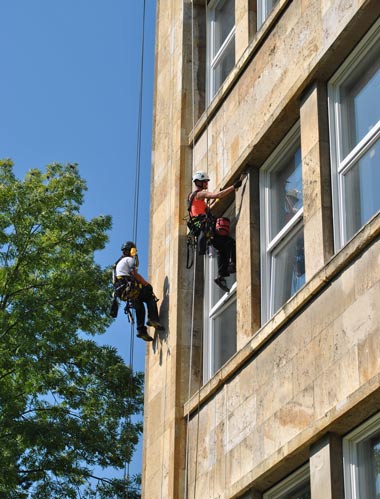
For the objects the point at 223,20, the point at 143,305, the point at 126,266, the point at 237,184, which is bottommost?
the point at 143,305

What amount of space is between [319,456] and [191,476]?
11.8 ft

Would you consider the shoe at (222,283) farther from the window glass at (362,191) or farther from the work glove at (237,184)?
the window glass at (362,191)

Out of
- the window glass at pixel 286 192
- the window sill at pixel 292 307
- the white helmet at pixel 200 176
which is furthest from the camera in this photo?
the white helmet at pixel 200 176

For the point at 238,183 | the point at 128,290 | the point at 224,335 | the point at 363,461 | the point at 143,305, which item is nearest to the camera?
the point at 363,461

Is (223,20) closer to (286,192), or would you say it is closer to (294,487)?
(286,192)

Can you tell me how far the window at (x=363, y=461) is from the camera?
11766 millimetres

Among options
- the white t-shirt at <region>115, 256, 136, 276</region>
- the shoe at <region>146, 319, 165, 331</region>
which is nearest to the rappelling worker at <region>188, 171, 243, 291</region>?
the shoe at <region>146, 319, 165, 331</region>

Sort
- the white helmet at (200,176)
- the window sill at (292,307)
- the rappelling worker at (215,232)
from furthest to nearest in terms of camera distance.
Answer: the white helmet at (200,176)
the rappelling worker at (215,232)
the window sill at (292,307)

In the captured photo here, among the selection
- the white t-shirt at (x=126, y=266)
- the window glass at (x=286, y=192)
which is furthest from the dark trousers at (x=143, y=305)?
the window glass at (x=286, y=192)

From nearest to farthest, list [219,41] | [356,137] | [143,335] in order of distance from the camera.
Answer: [356,137], [143,335], [219,41]

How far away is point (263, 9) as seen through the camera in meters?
16.7

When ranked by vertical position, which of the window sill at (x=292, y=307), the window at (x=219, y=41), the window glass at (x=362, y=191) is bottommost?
the window sill at (x=292, y=307)

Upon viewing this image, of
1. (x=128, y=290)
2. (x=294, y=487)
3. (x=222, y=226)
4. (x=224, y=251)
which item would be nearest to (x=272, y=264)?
(x=224, y=251)

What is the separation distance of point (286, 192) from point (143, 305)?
391 centimetres
